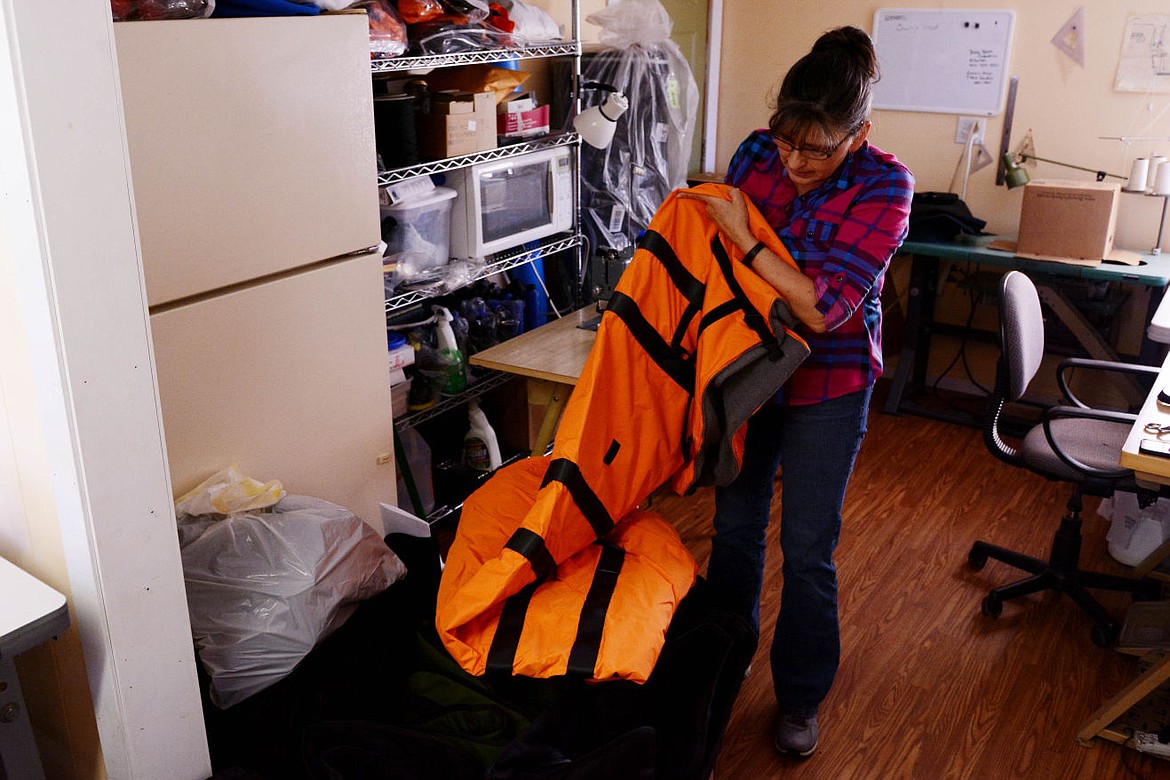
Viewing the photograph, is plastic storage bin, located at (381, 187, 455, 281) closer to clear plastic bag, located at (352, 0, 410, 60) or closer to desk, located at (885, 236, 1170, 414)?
clear plastic bag, located at (352, 0, 410, 60)

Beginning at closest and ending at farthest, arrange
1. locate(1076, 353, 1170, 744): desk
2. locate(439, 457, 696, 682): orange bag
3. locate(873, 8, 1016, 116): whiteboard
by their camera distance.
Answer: locate(439, 457, 696, 682): orange bag → locate(1076, 353, 1170, 744): desk → locate(873, 8, 1016, 116): whiteboard

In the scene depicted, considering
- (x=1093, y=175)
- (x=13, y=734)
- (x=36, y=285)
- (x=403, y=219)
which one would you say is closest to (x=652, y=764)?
(x=13, y=734)

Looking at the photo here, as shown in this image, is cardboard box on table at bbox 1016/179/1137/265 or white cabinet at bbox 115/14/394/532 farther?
cardboard box on table at bbox 1016/179/1137/265

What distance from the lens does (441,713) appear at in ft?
5.73

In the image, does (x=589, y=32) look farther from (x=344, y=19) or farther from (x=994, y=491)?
(x=994, y=491)

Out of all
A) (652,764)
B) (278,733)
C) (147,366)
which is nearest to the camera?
(147,366)

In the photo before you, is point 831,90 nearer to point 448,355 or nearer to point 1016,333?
point 1016,333

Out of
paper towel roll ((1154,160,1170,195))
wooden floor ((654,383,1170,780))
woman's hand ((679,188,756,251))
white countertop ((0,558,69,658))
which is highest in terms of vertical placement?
woman's hand ((679,188,756,251))

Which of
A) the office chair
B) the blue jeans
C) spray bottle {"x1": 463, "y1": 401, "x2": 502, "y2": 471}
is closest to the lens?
the blue jeans

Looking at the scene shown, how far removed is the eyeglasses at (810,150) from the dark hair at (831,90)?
0.01 m

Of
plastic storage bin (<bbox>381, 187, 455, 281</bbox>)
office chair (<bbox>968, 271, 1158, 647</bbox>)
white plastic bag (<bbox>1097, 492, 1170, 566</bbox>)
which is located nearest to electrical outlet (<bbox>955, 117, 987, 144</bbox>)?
office chair (<bbox>968, 271, 1158, 647</bbox>)

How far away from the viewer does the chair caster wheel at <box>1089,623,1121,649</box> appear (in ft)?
8.66

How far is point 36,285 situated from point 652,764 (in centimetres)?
106

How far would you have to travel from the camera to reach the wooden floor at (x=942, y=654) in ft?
7.38
